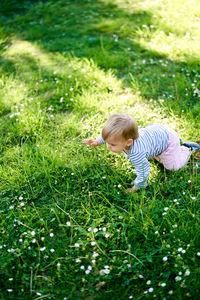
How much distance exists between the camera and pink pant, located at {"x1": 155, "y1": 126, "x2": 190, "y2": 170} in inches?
124

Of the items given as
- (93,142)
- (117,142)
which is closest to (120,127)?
(117,142)

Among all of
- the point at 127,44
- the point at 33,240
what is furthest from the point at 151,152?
the point at 127,44

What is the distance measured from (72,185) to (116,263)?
3.56ft

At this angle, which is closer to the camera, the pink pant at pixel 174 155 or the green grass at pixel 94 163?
the green grass at pixel 94 163

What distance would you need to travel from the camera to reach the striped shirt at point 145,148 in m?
2.88

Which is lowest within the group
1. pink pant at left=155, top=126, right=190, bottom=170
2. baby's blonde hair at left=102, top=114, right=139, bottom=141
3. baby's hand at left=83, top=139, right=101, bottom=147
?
pink pant at left=155, top=126, right=190, bottom=170

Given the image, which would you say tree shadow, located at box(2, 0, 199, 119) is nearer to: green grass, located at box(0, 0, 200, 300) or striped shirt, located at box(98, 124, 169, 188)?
green grass, located at box(0, 0, 200, 300)

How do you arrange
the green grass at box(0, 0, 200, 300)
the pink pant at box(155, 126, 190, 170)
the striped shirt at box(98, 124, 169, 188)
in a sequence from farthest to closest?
the pink pant at box(155, 126, 190, 170) < the striped shirt at box(98, 124, 169, 188) < the green grass at box(0, 0, 200, 300)

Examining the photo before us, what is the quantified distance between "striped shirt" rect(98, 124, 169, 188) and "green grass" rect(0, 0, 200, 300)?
20cm

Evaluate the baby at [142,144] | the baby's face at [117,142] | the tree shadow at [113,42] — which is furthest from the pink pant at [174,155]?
the tree shadow at [113,42]

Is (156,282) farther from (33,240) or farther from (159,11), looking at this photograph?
(159,11)

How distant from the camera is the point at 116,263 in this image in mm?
2395

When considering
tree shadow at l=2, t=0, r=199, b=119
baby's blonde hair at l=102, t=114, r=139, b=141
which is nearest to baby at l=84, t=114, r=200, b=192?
baby's blonde hair at l=102, t=114, r=139, b=141

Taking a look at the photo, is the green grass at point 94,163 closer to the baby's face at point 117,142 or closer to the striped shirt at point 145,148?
the striped shirt at point 145,148
